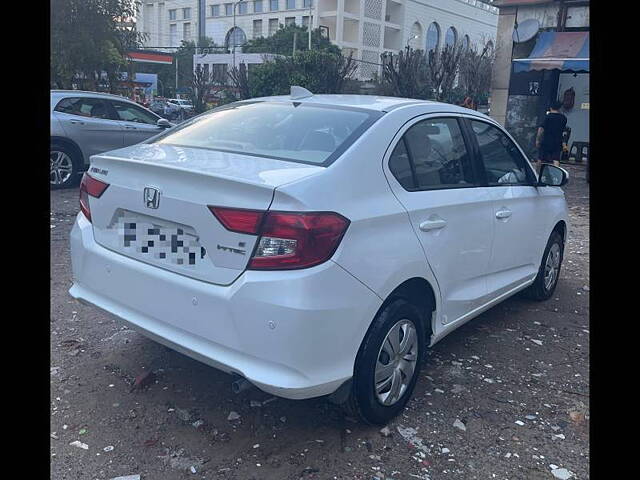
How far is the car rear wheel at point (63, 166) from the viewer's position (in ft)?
31.7

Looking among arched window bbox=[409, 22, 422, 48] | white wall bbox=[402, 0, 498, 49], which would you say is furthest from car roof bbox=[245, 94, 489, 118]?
arched window bbox=[409, 22, 422, 48]

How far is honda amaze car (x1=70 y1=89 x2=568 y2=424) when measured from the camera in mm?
2676

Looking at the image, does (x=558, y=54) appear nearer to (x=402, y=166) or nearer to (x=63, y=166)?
(x=63, y=166)

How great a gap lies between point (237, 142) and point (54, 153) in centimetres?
731

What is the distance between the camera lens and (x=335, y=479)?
286cm

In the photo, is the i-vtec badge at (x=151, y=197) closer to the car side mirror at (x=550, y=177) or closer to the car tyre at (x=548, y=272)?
the car side mirror at (x=550, y=177)

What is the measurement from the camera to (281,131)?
3516 millimetres

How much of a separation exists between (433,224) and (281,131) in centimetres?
104

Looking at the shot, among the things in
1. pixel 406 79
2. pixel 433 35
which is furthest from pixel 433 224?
pixel 433 35

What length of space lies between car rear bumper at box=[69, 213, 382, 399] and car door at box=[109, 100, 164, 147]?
26.9 feet

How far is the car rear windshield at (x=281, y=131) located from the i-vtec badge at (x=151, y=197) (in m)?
0.53
